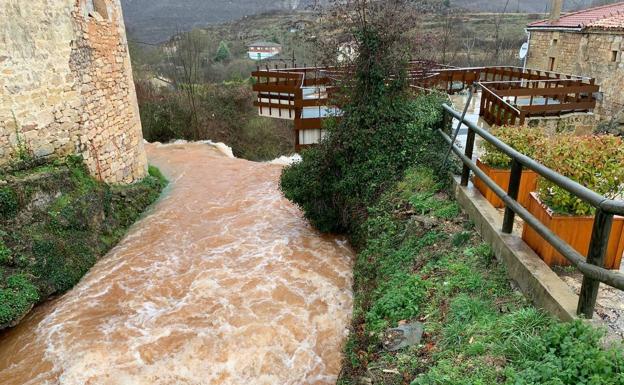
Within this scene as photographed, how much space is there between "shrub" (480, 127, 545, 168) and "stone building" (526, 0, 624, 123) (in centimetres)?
1122

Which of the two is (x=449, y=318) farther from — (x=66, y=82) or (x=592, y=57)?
(x=592, y=57)

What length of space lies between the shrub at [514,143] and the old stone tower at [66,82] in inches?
313

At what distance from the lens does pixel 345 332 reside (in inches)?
230

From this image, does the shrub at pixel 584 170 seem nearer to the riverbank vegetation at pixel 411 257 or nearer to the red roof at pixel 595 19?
the riverbank vegetation at pixel 411 257

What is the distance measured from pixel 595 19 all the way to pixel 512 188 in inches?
612

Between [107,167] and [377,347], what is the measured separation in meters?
8.82

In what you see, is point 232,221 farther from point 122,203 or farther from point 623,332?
point 623,332

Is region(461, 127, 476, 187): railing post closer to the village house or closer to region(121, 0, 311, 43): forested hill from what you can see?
the village house

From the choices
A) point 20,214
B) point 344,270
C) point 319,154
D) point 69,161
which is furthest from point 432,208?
point 69,161

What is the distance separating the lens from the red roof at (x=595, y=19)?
14141 millimetres

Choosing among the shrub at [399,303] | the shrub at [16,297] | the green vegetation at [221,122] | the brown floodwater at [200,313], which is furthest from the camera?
the green vegetation at [221,122]

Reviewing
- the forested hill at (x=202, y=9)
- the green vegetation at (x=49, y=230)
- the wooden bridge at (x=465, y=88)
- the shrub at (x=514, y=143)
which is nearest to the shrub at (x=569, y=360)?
the shrub at (x=514, y=143)

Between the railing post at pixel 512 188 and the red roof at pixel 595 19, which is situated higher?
the red roof at pixel 595 19

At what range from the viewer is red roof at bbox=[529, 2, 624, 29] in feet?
46.4
